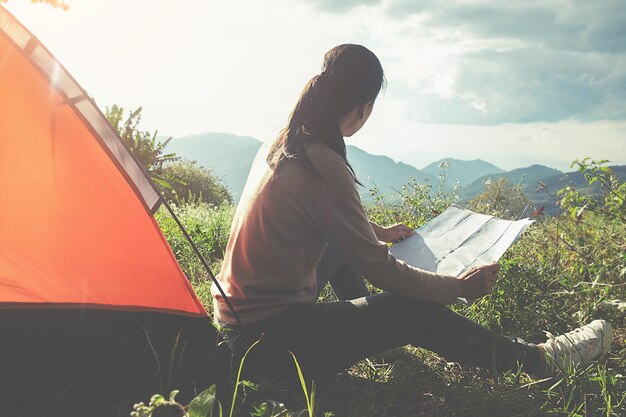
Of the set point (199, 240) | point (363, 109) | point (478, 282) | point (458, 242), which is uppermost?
point (363, 109)

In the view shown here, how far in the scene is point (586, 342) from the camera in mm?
2258

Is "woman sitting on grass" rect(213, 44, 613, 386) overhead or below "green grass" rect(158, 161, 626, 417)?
overhead

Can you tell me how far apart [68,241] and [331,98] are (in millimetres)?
1206

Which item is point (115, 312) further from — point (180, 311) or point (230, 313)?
point (230, 313)

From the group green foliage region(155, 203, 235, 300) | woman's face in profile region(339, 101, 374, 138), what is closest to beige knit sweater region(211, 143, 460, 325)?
woman's face in profile region(339, 101, 374, 138)

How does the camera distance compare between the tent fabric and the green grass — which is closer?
the tent fabric

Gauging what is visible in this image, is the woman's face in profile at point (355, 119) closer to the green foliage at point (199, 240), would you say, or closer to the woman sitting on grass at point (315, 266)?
the woman sitting on grass at point (315, 266)

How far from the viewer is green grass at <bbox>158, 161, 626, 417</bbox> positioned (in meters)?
1.97

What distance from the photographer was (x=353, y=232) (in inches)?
70.6

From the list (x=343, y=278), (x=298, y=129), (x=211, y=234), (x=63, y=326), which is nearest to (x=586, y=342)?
(x=343, y=278)

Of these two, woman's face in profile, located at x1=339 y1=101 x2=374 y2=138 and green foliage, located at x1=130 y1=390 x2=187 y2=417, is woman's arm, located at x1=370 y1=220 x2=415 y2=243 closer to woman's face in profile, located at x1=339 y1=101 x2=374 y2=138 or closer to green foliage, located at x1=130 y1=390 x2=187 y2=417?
woman's face in profile, located at x1=339 y1=101 x2=374 y2=138

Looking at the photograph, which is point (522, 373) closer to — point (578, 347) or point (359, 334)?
point (578, 347)

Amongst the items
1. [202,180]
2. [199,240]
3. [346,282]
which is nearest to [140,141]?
[199,240]

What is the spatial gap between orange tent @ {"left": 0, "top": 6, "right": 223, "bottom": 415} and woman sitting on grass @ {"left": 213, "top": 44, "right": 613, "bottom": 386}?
1.12 feet
